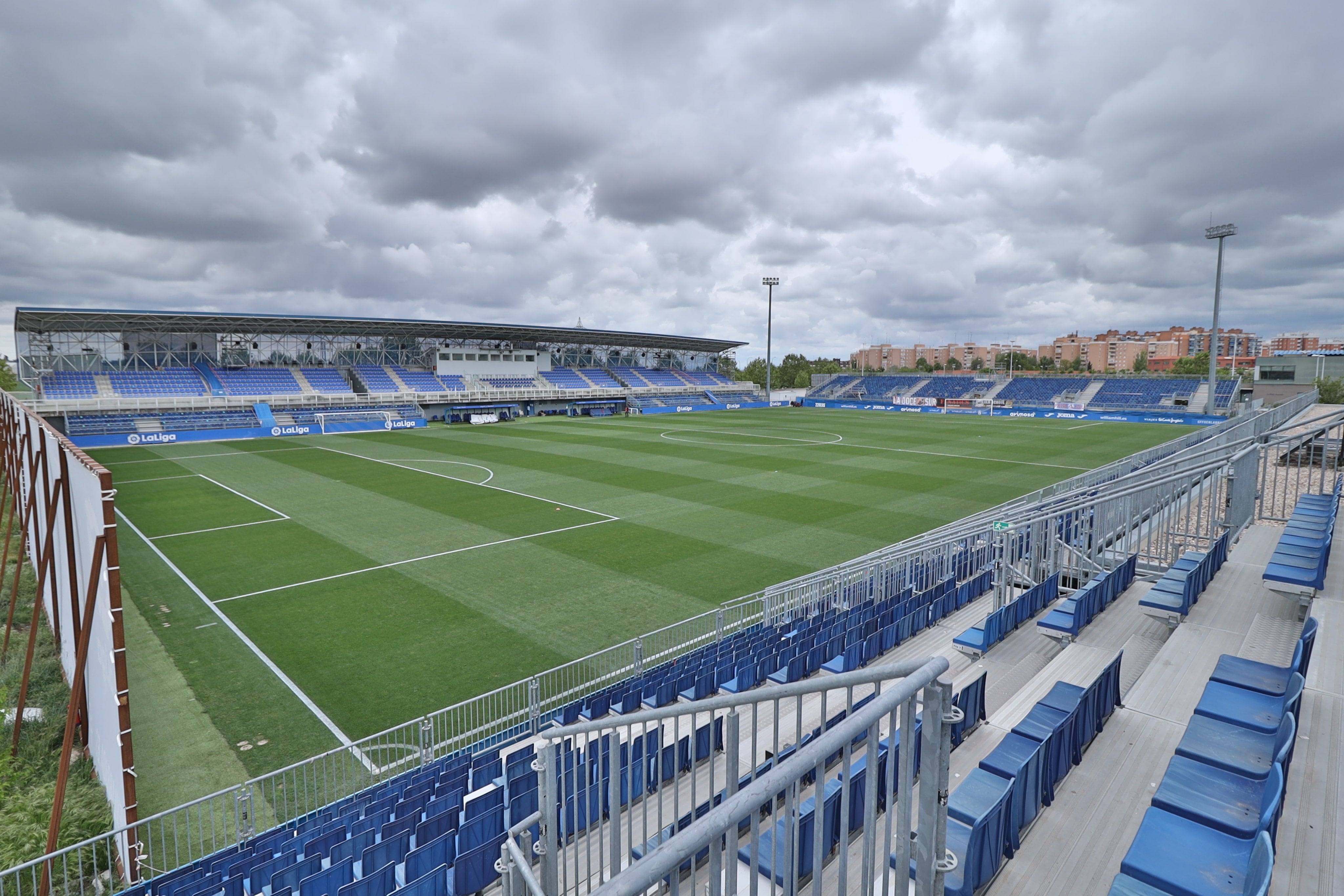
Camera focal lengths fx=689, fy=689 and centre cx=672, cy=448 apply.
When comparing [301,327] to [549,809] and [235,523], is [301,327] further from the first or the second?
[549,809]

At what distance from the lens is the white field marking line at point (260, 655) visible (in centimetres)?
1025

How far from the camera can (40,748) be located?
9648 millimetres

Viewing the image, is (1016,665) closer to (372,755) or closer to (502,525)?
(372,755)

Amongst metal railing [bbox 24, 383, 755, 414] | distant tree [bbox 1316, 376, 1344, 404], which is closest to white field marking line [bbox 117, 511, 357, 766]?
metal railing [bbox 24, 383, 755, 414]

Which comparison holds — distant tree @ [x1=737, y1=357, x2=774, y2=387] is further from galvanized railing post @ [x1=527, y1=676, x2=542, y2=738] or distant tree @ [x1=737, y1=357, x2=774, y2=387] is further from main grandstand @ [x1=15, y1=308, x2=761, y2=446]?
galvanized railing post @ [x1=527, y1=676, x2=542, y2=738]

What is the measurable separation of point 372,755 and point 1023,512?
1337 centimetres

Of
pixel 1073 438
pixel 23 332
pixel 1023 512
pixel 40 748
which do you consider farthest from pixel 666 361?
pixel 40 748

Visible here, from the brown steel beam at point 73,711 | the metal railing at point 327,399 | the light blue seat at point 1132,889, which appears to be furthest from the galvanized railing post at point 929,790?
the metal railing at point 327,399

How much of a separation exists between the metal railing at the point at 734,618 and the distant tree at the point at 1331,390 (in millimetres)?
48589

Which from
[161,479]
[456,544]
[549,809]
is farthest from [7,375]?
[549,809]

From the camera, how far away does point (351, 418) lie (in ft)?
189

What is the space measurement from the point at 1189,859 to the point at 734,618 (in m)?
11.1

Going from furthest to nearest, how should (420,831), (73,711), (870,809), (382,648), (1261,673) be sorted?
(382,648) < (73,711) < (420,831) < (1261,673) < (870,809)

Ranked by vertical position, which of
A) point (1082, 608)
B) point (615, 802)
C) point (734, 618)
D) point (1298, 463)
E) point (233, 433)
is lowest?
point (734, 618)
